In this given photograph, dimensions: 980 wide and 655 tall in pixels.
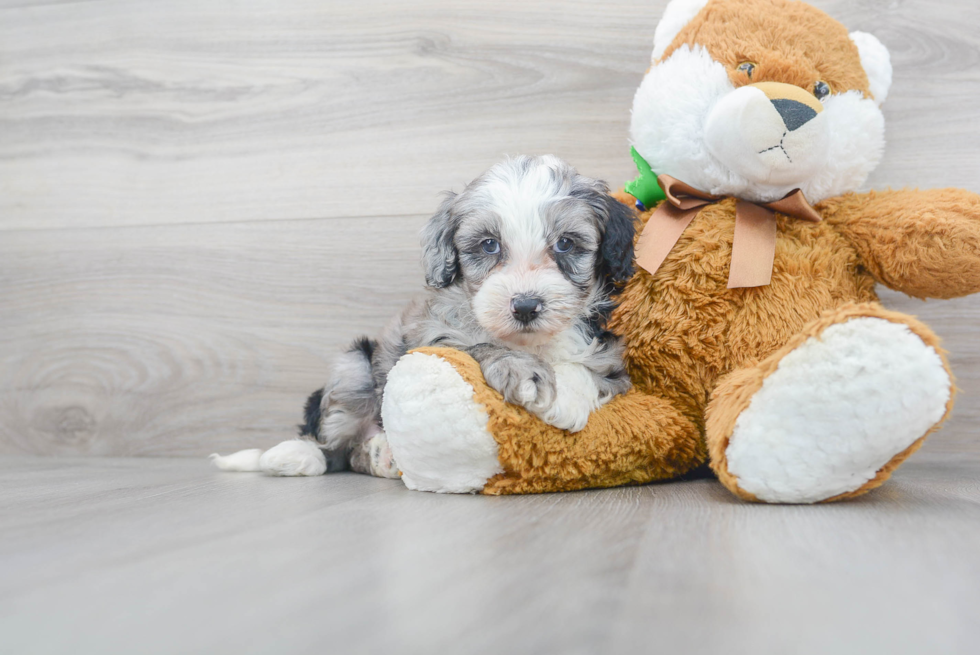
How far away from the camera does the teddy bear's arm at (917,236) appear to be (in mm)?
1325

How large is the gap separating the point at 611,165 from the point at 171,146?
131 cm

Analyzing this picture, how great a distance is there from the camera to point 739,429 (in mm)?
1128

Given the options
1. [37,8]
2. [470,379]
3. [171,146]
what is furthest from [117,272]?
[470,379]

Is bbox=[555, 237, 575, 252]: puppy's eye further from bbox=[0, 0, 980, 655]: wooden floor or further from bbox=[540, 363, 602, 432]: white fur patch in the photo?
bbox=[0, 0, 980, 655]: wooden floor

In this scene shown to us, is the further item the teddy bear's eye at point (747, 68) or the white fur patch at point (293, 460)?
the white fur patch at point (293, 460)

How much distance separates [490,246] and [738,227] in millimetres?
490

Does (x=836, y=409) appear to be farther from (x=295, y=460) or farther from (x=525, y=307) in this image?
(x=295, y=460)

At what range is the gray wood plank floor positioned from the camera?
2.13 ft

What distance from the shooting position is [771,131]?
1.31m

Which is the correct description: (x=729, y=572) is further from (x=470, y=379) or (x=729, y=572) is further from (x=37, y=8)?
(x=37, y=8)

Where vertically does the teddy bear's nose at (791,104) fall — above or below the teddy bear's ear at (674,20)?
below

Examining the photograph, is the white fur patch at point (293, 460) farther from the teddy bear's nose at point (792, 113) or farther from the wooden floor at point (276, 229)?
the teddy bear's nose at point (792, 113)

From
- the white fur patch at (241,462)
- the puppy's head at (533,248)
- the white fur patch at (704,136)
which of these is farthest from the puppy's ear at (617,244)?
the white fur patch at (241,462)

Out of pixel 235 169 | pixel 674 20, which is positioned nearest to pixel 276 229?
pixel 235 169
